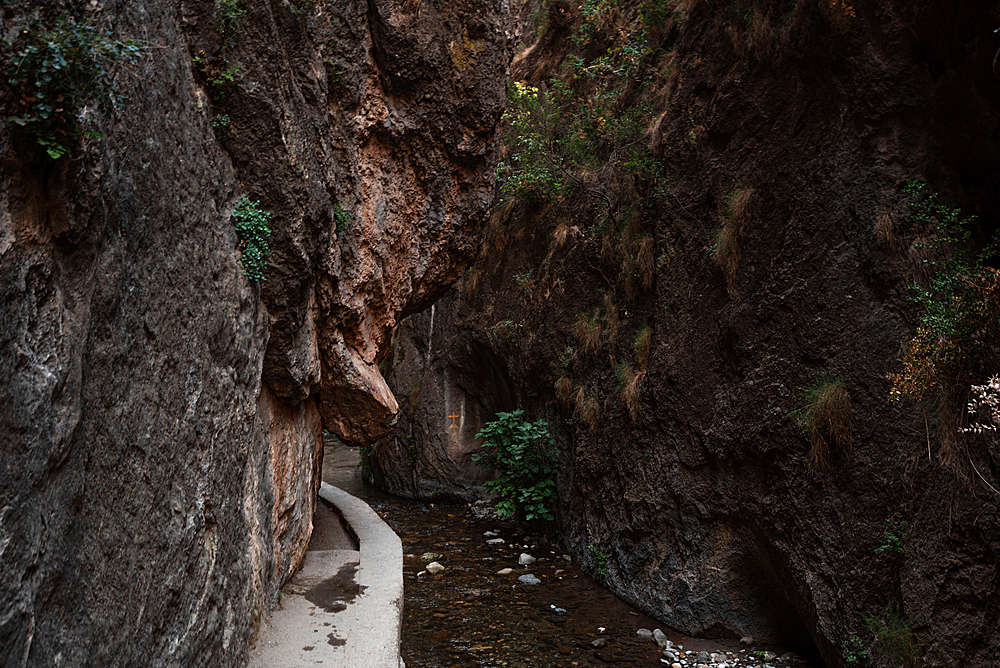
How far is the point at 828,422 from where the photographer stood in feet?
18.8

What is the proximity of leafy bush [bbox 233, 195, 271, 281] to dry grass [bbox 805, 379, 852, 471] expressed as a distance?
4.74 meters

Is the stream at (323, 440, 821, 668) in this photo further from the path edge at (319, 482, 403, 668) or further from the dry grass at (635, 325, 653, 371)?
the dry grass at (635, 325, 653, 371)

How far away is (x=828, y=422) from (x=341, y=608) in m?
4.40

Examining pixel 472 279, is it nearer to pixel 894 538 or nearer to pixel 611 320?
pixel 611 320

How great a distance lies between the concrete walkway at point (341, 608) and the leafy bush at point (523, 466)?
2.80 metres

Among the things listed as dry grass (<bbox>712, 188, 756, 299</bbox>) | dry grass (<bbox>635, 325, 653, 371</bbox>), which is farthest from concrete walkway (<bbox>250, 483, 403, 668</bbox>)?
dry grass (<bbox>712, 188, 756, 299</bbox>)

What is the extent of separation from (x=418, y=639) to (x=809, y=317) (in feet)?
16.7

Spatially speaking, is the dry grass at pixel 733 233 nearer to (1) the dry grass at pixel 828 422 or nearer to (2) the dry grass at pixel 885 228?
(2) the dry grass at pixel 885 228

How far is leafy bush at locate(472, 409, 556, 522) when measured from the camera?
978cm

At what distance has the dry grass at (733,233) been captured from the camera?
6.89 m

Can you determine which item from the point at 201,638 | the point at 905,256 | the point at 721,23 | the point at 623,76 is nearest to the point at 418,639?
the point at 201,638

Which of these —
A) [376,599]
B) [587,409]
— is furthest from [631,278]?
[376,599]

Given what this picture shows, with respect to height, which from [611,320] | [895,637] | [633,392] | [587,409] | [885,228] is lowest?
[895,637]

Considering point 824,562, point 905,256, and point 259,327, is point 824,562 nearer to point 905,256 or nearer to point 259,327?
point 905,256
